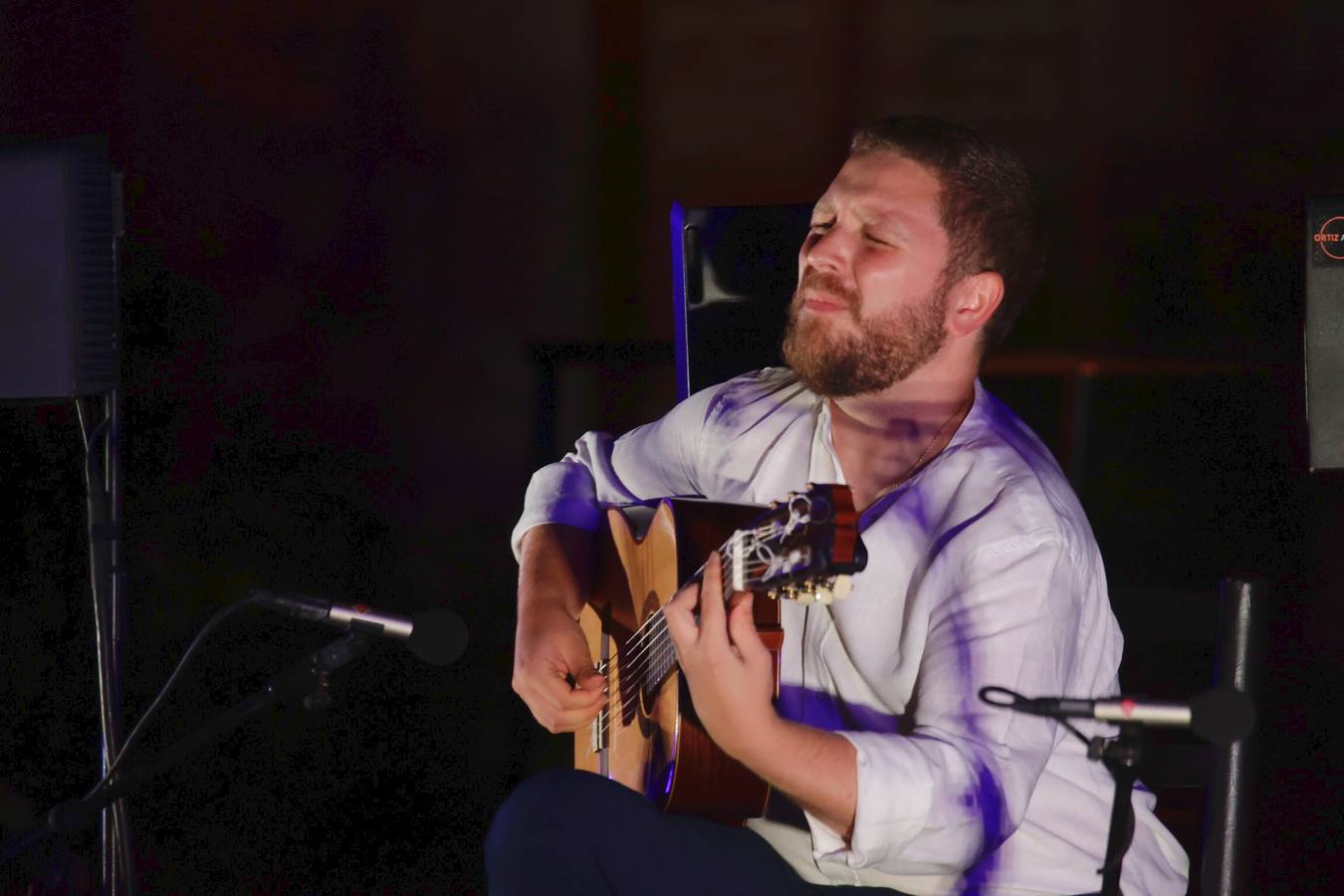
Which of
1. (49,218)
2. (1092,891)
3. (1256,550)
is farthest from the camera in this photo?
(1256,550)

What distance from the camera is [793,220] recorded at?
2.18 metres

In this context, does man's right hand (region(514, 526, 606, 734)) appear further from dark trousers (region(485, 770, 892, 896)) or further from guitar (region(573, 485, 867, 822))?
dark trousers (region(485, 770, 892, 896))

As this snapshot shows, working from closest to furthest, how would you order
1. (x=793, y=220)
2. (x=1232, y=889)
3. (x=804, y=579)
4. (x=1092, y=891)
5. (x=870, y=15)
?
(x=804, y=579)
(x=1232, y=889)
(x=1092, y=891)
(x=793, y=220)
(x=870, y=15)

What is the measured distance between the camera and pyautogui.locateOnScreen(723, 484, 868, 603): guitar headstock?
1219 millimetres

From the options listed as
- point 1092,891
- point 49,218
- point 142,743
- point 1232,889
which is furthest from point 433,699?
point 1232,889

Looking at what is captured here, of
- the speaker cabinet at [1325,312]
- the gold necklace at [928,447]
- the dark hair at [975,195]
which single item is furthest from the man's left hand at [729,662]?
Result: the speaker cabinet at [1325,312]

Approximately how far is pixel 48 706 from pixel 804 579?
2.03m

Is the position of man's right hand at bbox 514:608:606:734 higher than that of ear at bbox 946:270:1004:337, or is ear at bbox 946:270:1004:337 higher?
ear at bbox 946:270:1004:337

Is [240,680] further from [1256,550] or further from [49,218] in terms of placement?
[1256,550]

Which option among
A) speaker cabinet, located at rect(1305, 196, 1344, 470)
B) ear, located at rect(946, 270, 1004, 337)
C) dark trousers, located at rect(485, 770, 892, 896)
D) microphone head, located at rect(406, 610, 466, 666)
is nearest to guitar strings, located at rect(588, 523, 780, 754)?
dark trousers, located at rect(485, 770, 892, 896)

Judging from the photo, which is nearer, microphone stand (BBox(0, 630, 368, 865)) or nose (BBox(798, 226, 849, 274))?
microphone stand (BBox(0, 630, 368, 865))

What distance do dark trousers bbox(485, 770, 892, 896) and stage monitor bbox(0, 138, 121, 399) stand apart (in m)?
1.02

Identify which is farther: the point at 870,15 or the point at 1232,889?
the point at 870,15

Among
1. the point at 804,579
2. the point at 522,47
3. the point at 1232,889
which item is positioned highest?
the point at 522,47
